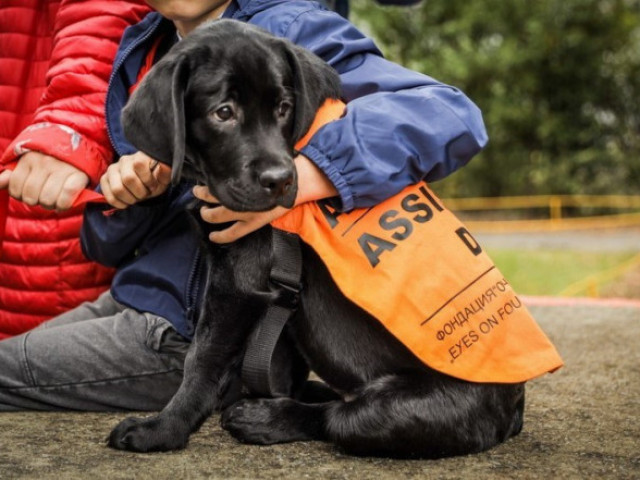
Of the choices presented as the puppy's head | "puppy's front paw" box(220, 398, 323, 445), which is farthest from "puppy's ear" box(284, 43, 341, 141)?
"puppy's front paw" box(220, 398, 323, 445)

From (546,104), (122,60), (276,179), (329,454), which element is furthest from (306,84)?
(546,104)

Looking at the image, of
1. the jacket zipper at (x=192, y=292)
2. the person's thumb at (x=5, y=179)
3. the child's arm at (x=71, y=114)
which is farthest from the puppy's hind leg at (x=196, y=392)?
the person's thumb at (x=5, y=179)

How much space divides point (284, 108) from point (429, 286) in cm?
68

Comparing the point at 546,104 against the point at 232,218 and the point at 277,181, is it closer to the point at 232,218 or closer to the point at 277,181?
the point at 232,218

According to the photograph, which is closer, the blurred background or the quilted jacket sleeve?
the quilted jacket sleeve

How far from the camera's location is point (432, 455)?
245cm

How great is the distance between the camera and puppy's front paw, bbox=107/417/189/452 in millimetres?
2463

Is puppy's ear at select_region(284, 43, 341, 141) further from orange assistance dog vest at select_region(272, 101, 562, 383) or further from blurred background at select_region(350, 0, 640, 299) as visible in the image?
blurred background at select_region(350, 0, 640, 299)

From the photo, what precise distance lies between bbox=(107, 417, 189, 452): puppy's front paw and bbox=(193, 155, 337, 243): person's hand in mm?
579

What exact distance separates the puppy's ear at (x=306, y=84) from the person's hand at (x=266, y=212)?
0.11 metres

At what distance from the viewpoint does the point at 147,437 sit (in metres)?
2.47

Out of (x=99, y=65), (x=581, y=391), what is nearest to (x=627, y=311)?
(x=581, y=391)

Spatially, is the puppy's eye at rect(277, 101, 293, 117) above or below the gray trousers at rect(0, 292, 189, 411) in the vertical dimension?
above

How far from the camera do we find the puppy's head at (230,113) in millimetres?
2406
